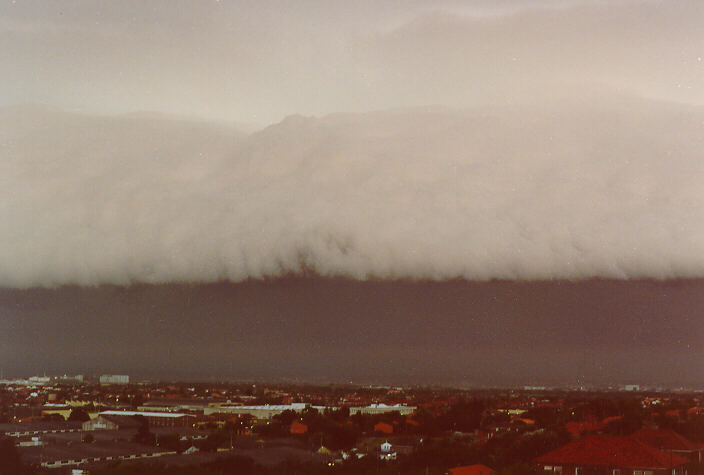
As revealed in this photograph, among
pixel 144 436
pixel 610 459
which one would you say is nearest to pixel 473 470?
pixel 610 459

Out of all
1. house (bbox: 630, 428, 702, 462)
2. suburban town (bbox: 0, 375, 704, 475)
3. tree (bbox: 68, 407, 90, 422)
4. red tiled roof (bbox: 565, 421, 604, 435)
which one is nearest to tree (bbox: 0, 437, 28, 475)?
suburban town (bbox: 0, 375, 704, 475)

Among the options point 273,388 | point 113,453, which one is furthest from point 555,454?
point 273,388

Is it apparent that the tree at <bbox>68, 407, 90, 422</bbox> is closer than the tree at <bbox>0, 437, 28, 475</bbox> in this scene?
No

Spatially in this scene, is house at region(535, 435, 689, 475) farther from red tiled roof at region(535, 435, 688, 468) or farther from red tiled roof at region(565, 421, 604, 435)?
red tiled roof at region(565, 421, 604, 435)

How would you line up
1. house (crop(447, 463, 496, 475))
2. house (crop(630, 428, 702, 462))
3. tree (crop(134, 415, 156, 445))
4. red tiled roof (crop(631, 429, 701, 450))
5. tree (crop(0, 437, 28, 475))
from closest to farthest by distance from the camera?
1. tree (crop(0, 437, 28, 475))
2. house (crop(447, 463, 496, 475))
3. house (crop(630, 428, 702, 462))
4. red tiled roof (crop(631, 429, 701, 450))
5. tree (crop(134, 415, 156, 445))

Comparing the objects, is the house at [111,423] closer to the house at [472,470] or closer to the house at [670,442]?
the house at [472,470]

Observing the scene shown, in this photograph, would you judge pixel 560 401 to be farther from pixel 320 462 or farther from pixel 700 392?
pixel 320 462
